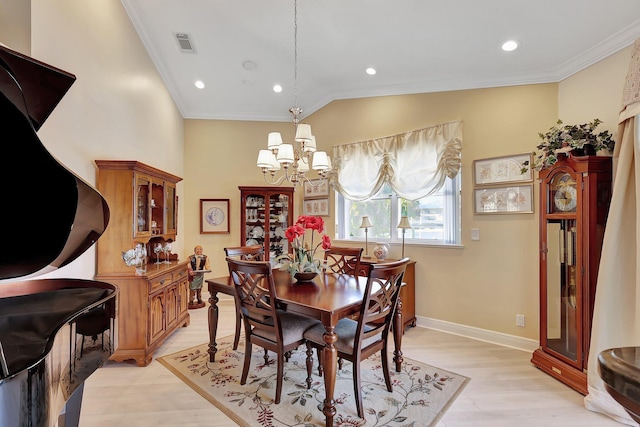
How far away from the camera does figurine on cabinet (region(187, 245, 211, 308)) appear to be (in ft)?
15.1

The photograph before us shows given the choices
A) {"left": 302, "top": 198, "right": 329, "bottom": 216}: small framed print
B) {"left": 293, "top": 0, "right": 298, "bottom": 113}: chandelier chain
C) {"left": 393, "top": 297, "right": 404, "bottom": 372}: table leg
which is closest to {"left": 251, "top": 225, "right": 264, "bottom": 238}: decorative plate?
{"left": 302, "top": 198, "right": 329, "bottom": 216}: small framed print

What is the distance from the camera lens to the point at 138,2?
3189 millimetres

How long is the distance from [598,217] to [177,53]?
4.89 meters

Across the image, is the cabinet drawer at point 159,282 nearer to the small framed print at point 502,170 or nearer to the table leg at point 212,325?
the table leg at point 212,325

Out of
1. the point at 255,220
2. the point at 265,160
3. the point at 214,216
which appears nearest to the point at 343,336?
the point at 265,160

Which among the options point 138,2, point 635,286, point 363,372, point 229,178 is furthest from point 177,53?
point 635,286

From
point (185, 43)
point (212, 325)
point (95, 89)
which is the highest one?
point (185, 43)

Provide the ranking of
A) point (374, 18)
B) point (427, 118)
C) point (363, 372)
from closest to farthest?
point (363, 372) < point (374, 18) < point (427, 118)

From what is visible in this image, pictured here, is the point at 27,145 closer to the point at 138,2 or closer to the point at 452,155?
the point at 138,2

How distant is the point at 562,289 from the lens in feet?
8.59

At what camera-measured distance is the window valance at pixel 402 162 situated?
349 centimetres

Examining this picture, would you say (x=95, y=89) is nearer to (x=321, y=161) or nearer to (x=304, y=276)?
(x=321, y=161)

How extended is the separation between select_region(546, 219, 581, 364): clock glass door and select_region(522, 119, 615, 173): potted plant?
→ 1.84 ft

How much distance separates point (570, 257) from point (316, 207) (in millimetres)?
3225
